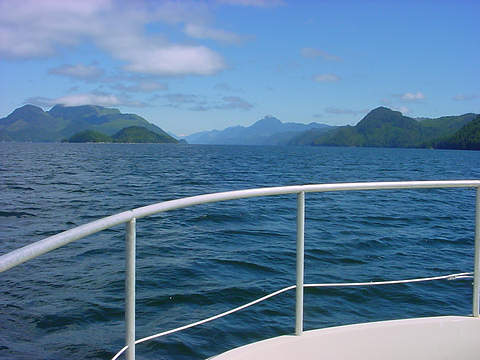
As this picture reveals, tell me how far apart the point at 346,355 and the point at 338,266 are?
6238mm

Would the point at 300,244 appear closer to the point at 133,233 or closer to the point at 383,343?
the point at 383,343

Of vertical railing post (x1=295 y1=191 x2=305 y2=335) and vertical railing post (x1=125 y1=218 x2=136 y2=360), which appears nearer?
vertical railing post (x1=125 y1=218 x2=136 y2=360)

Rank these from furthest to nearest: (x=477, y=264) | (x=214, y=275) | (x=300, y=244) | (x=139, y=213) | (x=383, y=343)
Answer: (x=214, y=275) → (x=477, y=264) → (x=383, y=343) → (x=300, y=244) → (x=139, y=213)

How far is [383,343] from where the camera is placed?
2607 millimetres

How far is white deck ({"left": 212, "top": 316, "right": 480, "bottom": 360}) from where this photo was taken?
7.84 feet

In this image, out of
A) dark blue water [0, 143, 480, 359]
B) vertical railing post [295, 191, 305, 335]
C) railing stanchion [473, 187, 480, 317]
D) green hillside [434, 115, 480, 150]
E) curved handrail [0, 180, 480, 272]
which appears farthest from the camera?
green hillside [434, 115, 480, 150]

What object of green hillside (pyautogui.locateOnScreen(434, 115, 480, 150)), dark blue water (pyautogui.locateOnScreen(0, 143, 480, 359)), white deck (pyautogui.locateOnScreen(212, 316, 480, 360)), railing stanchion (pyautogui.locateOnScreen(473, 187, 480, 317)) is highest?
green hillside (pyautogui.locateOnScreen(434, 115, 480, 150))

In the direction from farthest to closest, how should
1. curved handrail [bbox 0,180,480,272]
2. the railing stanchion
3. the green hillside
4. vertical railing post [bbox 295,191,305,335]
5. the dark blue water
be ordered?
the green hillside
the dark blue water
the railing stanchion
vertical railing post [bbox 295,191,305,335]
curved handrail [bbox 0,180,480,272]

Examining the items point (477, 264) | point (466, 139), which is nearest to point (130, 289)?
point (477, 264)

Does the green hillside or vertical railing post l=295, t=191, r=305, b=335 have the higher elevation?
the green hillside

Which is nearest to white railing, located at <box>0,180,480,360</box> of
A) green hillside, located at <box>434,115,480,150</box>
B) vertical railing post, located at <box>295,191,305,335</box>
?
vertical railing post, located at <box>295,191,305,335</box>

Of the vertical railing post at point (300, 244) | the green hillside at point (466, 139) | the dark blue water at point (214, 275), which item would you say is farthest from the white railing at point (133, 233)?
the green hillside at point (466, 139)

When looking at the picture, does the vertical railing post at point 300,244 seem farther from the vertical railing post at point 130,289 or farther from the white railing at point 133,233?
the vertical railing post at point 130,289

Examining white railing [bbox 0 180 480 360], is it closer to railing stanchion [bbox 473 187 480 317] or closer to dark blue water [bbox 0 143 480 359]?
railing stanchion [bbox 473 187 480 317]
